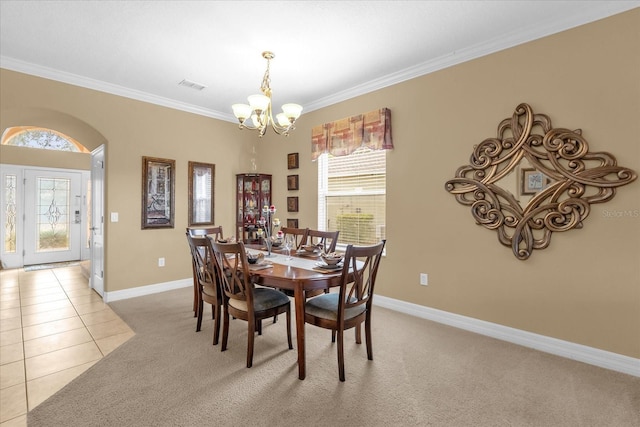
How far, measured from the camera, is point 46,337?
2904mm

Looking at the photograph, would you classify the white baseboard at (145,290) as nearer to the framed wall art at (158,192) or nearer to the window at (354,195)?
the framed wall art at (158,192)

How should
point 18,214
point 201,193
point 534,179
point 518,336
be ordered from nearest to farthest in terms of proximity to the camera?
point 534,179, point 518,336, point 201,193, point 18,214

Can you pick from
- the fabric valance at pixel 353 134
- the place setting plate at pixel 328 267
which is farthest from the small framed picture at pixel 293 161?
the place setting plate at pixel 328 267

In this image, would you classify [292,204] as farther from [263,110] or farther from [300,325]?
[300,325]

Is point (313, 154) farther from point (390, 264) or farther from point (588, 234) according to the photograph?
point (588, 234)

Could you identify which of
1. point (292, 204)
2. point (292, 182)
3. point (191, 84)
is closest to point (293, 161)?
point (292, 182)

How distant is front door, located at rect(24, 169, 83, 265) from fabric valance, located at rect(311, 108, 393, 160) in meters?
5.73

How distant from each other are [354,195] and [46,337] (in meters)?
3.59

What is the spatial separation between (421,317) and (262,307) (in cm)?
191

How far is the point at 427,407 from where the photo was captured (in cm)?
193

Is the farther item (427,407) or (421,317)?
(421,317)

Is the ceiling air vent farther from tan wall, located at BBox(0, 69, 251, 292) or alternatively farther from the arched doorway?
the arched doorway

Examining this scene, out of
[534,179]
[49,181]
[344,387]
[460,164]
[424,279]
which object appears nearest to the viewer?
[344,387]

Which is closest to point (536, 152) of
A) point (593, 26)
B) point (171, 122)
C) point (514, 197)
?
point (514, 197)
